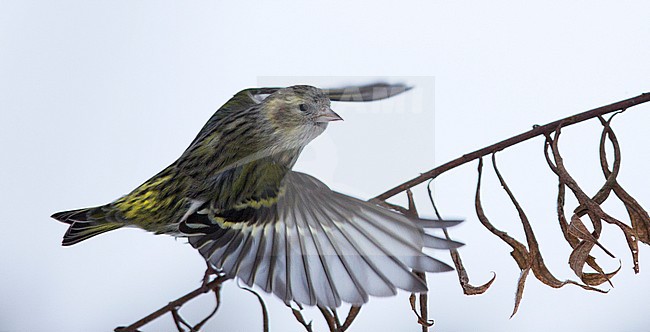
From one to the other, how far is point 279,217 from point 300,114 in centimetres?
7

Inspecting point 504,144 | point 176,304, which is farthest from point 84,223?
point 504,144

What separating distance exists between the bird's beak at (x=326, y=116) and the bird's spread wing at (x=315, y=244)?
0.04 meters

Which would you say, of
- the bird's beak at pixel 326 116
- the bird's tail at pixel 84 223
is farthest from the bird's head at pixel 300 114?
the bird's tail at pixel 84 223

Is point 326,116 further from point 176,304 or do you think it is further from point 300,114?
point 176,304

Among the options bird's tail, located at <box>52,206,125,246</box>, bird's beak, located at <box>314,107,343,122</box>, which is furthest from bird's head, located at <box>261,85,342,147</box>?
bird's tail, located at <box>52,206,125,246</box>

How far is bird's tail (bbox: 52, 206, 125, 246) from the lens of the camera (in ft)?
1.22

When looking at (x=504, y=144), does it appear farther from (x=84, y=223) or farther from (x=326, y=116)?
(x=84, y=223)

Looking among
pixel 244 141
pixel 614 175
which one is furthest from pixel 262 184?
pixel 614 175

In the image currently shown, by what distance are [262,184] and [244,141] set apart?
26mm

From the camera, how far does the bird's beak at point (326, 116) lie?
328mm

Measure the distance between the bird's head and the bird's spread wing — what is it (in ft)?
0.09

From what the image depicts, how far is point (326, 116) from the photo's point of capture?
329 mm

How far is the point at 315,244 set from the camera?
0.35m

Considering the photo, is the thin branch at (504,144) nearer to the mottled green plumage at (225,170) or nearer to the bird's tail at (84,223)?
the mottled green plumage at (225,170)
